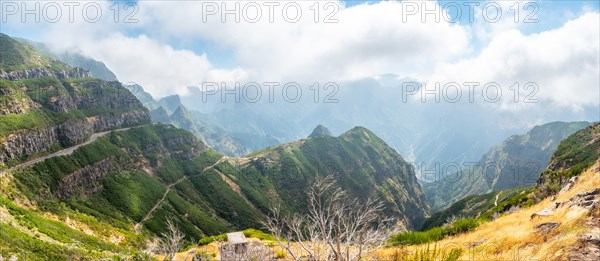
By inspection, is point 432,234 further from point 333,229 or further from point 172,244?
point 172,244

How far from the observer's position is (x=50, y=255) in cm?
6206

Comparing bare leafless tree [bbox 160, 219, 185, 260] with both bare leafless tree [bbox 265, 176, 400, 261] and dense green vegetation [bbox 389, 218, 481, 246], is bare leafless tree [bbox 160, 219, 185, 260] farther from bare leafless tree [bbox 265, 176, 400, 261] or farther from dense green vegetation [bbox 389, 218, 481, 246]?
bare leafless tree [bbox 265, 176, 400, 261]

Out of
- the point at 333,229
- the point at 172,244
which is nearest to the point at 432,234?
the point at 333,229

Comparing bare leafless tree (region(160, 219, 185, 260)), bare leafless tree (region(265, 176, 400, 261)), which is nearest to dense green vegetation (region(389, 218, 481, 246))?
bare leafless tree (region(265, 176, 400, 261))

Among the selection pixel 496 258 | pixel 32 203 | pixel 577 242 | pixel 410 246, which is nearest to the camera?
pixel 577 242

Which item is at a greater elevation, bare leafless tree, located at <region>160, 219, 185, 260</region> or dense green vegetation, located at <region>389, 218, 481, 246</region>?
dense green vegetation, located at <region>389, 218, 481, 246</region>

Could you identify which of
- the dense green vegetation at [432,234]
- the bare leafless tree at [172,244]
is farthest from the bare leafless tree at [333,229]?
the bare leafless tree at [172,244]

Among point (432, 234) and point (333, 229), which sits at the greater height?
point (333, 229)

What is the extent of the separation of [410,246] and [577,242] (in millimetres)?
10768

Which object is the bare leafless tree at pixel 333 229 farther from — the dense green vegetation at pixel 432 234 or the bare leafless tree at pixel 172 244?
the bare leafless tree at pixel 172 244

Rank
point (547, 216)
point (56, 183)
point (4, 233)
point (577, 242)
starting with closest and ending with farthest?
point (577, 242) → point (547, 216) → point (4, 233) → point (56, 183)

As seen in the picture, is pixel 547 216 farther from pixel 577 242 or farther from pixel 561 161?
pixel 561 161

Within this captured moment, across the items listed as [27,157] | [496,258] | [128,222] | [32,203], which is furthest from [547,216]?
[27,157]

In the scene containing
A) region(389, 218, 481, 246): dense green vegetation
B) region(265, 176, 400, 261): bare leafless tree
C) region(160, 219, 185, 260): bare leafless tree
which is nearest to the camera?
region(265, 176, 400, 261): bare leafless tree
